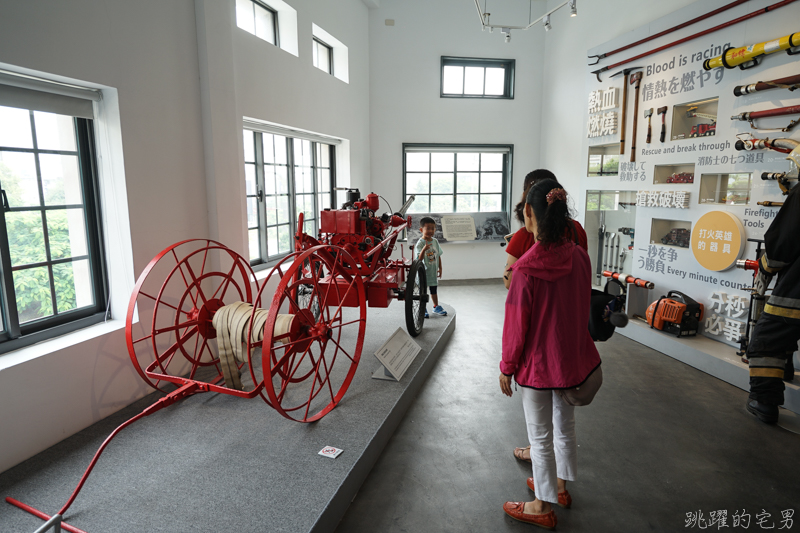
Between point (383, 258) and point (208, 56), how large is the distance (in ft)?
7.60

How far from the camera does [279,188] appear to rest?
215 inches

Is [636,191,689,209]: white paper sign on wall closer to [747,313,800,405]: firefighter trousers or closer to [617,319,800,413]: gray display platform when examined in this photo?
[617,319,800,413]: gray display platform

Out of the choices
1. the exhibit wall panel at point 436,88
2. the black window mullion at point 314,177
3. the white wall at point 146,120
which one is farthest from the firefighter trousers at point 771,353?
the exhibit wall panel at point 436,88

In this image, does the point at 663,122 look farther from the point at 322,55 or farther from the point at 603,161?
the point at 322,55

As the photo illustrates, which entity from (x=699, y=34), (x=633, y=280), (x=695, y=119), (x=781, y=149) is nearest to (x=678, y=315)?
(x=633, y=280)

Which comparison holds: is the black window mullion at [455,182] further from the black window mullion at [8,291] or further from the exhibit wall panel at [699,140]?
the black window mullion at [8,291]

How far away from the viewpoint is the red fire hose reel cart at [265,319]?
252 centimetres

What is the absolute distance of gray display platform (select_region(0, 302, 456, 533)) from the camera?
2076mm

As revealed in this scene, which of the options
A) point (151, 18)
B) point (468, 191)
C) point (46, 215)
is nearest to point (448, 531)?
point (46, 215)

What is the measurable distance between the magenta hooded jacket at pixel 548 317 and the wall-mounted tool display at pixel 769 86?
3132 millimetres

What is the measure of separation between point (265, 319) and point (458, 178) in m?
5.96

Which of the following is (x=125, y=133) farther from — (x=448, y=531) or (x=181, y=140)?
(x=448, y=531)

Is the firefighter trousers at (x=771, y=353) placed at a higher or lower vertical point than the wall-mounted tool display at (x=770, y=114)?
lower

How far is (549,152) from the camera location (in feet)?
25.2
